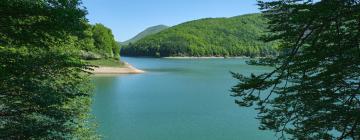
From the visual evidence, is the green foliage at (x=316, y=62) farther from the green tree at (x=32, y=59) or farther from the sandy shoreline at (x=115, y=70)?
the sandy shoreline at (x=115, y=70)

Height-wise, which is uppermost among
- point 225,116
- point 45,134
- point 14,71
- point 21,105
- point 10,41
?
point 10,41

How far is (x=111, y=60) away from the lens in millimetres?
90250

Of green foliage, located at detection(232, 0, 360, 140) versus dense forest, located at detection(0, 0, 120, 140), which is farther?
dense forest, located at detection(0, 0, 120, 140)

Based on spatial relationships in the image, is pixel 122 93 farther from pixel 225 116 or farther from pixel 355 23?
pixel 355 23

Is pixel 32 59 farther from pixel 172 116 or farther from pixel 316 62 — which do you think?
pixel 172 116

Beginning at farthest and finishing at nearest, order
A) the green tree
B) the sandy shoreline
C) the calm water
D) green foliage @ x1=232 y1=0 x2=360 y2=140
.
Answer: the sandy shoreline, the calm water, the green tree, green foliage @ x1=232 y1=0 x2=360 y2=140

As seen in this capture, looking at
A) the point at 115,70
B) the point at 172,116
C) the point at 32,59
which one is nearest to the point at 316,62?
the point at 32,59

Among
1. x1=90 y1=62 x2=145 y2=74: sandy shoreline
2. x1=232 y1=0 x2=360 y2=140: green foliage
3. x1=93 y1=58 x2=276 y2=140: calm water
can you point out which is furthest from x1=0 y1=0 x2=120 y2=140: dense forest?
x1=90 y1=62 x2=145 y2=74: sandy shoreline

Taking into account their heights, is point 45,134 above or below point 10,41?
below

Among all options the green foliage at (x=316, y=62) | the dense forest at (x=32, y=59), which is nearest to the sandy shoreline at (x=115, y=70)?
the dense forest at (x=32, y=59)

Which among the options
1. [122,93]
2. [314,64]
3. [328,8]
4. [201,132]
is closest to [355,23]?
[314,64]

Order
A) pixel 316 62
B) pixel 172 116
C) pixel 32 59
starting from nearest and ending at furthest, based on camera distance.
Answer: pixel 316 62 → pixel 32 59 → pixel 172 116

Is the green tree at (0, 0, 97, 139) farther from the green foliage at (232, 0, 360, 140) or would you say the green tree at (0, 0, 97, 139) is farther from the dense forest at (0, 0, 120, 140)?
the green foliage at (232, 0, 360, 140)

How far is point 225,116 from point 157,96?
606 inches
